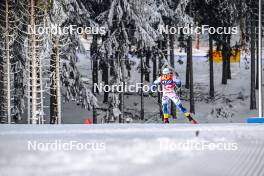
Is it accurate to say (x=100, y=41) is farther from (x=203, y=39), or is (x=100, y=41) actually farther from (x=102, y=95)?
(x=203, y=39)

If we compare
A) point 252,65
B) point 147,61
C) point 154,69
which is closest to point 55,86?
point 154,69

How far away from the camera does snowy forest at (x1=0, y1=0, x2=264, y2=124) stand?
7691 mm

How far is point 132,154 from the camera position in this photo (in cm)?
381

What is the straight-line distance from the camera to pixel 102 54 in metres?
9.70

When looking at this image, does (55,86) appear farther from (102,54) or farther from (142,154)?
(142,154)

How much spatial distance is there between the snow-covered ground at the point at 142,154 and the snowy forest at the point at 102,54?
3.17 metres

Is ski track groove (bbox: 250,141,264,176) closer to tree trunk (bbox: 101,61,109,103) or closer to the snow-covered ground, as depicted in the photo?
the snow-covered ground

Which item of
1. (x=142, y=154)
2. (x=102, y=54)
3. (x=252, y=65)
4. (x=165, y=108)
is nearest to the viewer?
(x=142, y=154)

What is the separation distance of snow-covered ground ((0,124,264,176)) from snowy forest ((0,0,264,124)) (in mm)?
3171

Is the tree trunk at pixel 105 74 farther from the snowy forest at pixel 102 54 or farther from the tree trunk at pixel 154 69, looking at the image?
the tree trunk at pixel 154 69

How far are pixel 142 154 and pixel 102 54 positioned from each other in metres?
6.10

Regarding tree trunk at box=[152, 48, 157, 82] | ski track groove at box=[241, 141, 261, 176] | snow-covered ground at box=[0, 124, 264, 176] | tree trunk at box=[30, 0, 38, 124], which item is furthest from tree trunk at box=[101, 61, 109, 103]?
ski track groove at box=[241, 141, 261, 176]

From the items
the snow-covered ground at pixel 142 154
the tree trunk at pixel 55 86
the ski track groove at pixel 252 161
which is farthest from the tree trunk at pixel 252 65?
the ski track groove at pixel 252 161

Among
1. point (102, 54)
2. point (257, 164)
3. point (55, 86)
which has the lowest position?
point (257, 164)
